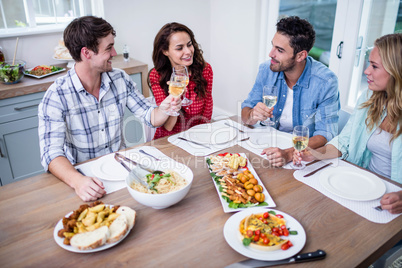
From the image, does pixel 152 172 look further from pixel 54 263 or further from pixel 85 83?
pixel 85 83

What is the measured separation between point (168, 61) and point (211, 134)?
782 mm

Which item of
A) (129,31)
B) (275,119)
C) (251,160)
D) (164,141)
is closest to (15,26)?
(129,31)

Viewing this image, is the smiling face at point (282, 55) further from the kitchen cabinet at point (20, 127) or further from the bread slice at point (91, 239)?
the kitchen cabinet at point (20, 127)

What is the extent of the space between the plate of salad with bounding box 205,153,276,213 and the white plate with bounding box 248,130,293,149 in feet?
0.60

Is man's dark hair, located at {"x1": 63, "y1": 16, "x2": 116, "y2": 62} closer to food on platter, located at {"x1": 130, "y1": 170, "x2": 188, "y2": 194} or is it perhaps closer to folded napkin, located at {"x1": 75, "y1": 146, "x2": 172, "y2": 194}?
folded napkin, located at {"x1": 75, "y1": 146, "x2": 172, "y2": 194}

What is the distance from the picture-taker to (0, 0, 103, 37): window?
A: 119 inches

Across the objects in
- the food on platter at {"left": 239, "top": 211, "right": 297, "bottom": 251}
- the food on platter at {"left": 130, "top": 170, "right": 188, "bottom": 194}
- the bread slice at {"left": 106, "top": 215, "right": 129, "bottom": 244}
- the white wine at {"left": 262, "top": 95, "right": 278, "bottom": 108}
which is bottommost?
the food on platter at {"left": 239, "top": 211, "right": 297, "bottom": 251}

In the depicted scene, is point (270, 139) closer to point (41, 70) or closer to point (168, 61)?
point (168, 61)

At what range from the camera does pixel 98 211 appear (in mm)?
1128

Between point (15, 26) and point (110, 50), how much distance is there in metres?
1.87

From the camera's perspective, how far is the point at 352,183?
136cm

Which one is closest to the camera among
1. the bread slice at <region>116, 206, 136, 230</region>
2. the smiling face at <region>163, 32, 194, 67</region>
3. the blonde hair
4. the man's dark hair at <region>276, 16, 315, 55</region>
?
the bread slice at <region>116, 206, 136, 230</region>

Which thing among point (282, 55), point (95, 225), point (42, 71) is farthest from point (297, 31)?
point (42, 71)

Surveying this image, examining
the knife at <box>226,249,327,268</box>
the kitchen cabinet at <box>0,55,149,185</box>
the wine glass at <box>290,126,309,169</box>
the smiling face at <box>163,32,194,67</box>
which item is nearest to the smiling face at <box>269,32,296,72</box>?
the smiling face at <box>163,32,194,67</box>
